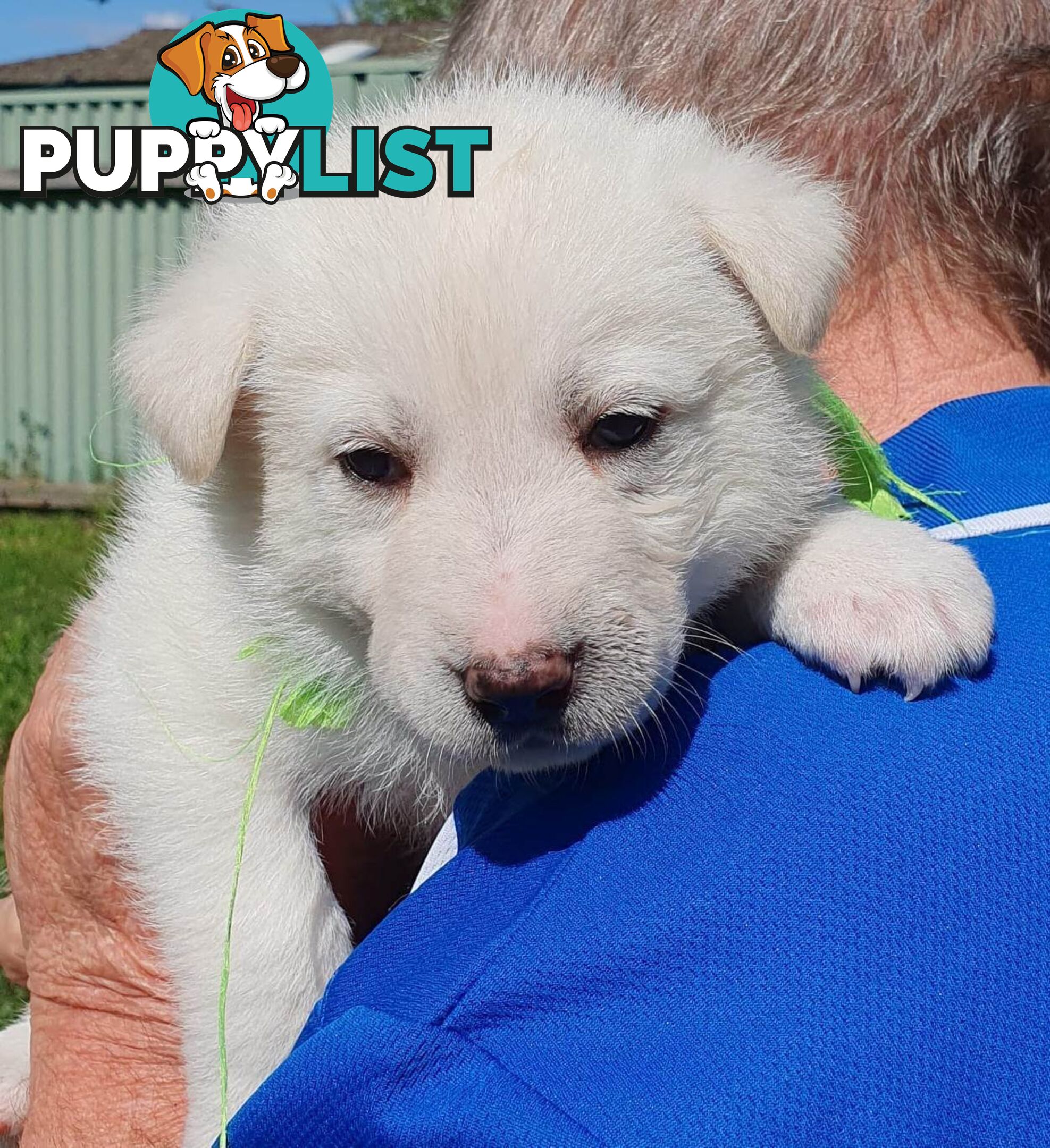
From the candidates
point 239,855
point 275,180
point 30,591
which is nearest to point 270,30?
point 275,180

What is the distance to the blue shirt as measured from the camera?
3.86 feet

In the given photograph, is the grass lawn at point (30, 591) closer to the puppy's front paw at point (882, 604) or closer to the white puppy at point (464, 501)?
the white puppy at point (464, 501)

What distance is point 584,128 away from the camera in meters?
1.92

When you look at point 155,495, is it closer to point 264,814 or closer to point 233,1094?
point 264,814

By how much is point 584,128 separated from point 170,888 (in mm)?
1469

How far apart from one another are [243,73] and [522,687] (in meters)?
2.61

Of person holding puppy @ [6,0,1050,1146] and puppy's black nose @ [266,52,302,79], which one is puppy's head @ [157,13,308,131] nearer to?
puppy's black nose @ [266,52,302,79]

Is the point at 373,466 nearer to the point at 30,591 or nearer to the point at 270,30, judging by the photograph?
the point at 270,30

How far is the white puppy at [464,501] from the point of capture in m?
1.63

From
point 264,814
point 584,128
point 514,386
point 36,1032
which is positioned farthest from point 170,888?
point 584,128

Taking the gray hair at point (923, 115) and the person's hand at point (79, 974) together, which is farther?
the person's hand at point (79, 974)

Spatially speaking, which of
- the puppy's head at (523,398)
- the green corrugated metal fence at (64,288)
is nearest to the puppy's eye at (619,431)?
the puppy's head at (523,398)

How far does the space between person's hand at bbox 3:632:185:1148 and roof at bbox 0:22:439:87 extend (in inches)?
487

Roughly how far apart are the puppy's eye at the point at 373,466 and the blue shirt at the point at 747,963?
541 mm
